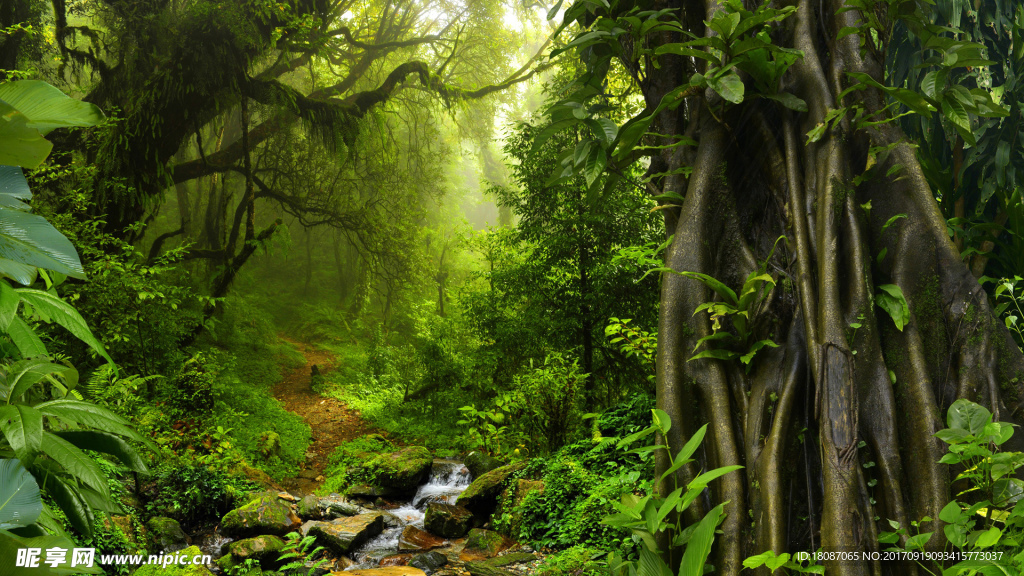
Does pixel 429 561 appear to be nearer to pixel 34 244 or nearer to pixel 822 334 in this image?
pixel 822 334

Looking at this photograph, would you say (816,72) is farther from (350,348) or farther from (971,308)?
(350,348)

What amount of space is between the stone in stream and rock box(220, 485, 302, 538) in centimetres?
49

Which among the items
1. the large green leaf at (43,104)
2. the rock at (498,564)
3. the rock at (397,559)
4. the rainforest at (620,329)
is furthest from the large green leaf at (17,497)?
the rock at (397,559)

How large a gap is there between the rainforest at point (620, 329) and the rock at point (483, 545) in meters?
0.07

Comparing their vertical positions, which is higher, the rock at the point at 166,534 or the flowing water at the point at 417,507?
the rock at the point at 166,534

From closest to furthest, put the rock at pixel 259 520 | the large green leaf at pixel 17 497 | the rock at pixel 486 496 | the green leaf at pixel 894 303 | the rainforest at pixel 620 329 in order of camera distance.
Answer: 1. the large green leaf at pixel 17 497
2. the rainforest at pixel 620 329
3. the green leaf at pixel 894 303
4. the rock at pixel 259 520
5. the rock at pixel 486 496

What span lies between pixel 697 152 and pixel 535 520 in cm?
306

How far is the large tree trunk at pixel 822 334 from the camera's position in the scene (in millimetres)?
1951

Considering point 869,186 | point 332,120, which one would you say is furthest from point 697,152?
point 332,120

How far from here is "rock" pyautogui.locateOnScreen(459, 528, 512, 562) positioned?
4305mm

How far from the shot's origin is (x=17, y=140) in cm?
90

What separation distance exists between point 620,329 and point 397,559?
2.88 m

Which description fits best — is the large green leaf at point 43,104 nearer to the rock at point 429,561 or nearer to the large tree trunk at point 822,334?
the large tree trunk at point 822,334

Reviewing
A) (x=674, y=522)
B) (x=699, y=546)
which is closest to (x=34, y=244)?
(x=699, y=546)
